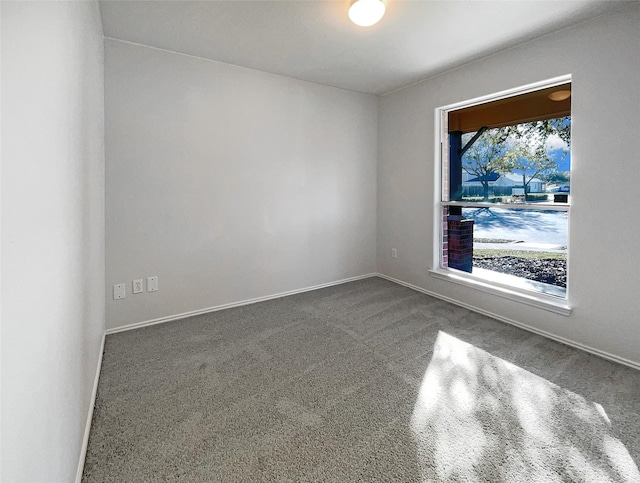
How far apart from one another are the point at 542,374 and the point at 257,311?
2419mm

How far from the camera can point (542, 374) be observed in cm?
223

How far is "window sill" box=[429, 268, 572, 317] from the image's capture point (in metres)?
2.76

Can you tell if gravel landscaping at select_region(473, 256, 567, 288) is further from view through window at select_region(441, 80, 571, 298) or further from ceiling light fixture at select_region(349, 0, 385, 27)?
ceiling light fixture at select_region(349, 0, 385, 27)

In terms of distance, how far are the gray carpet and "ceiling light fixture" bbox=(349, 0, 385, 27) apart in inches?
92.1

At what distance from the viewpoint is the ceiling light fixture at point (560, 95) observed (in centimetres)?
270

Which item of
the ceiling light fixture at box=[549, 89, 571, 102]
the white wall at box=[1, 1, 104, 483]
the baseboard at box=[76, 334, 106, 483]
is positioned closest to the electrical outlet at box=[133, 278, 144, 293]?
the baseboard at box=[76, 334, 106, 483]

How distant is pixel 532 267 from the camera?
3049 millimetres

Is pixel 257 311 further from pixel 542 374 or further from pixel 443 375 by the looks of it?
pixel 542 374

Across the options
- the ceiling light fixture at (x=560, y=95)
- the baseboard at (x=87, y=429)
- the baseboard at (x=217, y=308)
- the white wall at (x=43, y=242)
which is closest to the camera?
the white wall at (x=43, y=242)

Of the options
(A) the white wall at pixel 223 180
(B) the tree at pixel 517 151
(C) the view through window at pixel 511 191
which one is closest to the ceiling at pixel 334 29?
(A) the white wall at pixel 223 180

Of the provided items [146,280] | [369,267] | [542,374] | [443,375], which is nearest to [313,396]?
[443,375]

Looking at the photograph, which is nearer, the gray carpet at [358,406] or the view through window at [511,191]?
the gray carpet at [358,406]

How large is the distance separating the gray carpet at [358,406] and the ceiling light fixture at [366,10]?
2.34m

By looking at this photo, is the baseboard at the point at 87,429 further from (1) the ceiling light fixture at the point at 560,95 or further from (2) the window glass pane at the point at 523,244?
(1) the ceiling light fixture at the point at 560,95
